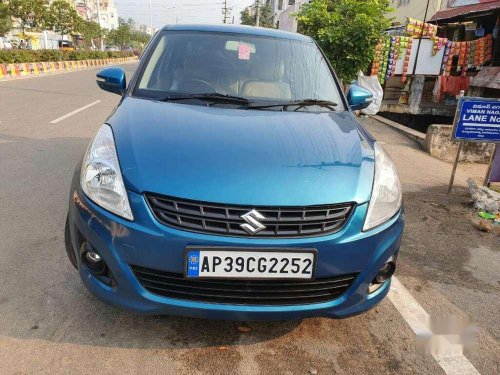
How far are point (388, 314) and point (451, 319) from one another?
1.29 feet

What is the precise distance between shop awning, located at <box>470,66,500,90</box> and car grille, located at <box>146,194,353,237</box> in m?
12.3

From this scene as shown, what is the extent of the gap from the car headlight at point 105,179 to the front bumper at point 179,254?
0.04 m

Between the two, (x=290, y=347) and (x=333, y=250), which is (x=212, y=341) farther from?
(x=333, y=250)

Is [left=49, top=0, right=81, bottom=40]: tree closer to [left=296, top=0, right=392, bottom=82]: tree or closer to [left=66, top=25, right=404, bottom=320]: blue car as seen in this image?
[left=296, top=0, right=392, bottom=82]: tree

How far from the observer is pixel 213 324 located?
91.4 inches

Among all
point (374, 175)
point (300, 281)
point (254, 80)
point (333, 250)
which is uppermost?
point (254, 80)

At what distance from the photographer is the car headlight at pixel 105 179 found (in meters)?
1.93

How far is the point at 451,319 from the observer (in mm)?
2623

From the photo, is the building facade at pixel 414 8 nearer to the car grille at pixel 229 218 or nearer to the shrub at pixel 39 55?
the shrub at pixel 39 55

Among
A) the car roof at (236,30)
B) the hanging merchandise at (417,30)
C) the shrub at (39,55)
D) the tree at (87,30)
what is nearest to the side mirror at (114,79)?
the car roof at (236,30)

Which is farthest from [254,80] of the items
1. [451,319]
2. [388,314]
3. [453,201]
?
[453,201]

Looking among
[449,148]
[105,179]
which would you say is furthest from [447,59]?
[105,179]

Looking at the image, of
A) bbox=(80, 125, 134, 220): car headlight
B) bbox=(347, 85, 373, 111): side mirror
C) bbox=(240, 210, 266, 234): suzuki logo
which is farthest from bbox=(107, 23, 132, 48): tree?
bbox=(240, 210, 266, 234): suzuki logo

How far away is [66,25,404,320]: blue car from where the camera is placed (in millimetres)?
1847
